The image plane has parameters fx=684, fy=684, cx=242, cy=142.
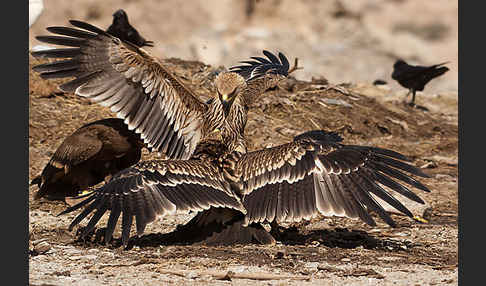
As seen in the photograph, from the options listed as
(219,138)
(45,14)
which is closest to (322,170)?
(219,138)

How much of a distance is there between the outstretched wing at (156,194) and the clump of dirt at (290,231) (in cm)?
34

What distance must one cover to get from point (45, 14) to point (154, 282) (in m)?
9.96

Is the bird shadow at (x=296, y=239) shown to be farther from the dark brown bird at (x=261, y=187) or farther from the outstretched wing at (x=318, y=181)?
the outstretched wing at (x=318, y=181)

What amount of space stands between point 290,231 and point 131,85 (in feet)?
7.34

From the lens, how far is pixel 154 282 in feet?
14.7

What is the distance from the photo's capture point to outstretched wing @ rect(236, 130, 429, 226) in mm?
5277

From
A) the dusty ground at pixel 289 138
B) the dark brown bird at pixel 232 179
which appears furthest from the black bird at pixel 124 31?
the dark brown bird at pixel 232 179

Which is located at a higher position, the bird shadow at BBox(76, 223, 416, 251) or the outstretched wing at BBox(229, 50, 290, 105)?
the outstretched wing at BBox(229, 50, 290, 105)

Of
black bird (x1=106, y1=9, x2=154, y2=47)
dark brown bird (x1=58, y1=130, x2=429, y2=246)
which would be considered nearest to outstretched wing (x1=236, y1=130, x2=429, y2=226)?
dark brown bird (x1=58, y1=130, x2=429, y2=246)

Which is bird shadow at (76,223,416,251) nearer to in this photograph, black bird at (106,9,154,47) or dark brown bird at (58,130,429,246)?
dark brown bird at (58,130,429,246)

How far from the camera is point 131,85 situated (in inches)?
271

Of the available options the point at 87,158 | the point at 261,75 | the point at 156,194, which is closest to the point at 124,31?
the point at 261,75

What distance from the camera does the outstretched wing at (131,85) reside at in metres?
6.61

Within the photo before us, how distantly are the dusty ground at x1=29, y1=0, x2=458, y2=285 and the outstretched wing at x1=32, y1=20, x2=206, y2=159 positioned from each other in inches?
35.1
